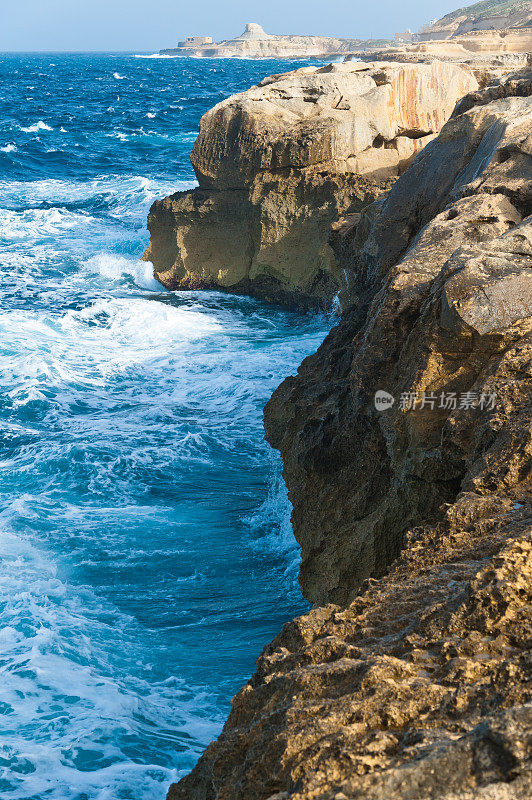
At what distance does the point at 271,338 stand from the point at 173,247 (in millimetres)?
3451

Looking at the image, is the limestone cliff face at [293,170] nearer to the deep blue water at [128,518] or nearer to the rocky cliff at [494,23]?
the deep blue water at [128,518]

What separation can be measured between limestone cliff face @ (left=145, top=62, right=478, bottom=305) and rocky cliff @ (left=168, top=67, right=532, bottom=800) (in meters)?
4.69

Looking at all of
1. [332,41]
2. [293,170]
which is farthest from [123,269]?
[332,41]

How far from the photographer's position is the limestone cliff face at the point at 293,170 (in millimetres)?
12508

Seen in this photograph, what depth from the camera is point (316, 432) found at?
610cm

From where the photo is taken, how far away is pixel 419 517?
167 inches

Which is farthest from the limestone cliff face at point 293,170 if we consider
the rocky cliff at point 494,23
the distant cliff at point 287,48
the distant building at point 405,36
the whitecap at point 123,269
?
the distant cliff at point 287,48

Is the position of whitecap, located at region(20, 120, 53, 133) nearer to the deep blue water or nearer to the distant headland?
the deep blue water

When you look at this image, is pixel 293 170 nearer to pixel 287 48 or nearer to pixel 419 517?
pixel 419 517

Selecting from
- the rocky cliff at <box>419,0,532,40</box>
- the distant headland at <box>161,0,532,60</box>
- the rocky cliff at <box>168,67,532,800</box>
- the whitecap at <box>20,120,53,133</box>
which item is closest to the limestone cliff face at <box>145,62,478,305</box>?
the rocky cliff at <box>168,67,532,800</box>

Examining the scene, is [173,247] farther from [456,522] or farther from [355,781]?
[355,781]

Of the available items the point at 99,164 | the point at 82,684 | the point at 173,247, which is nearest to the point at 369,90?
the point at 173,247

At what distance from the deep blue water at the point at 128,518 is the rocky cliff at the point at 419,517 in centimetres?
96

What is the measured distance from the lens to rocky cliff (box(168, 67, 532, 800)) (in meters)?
2.04
